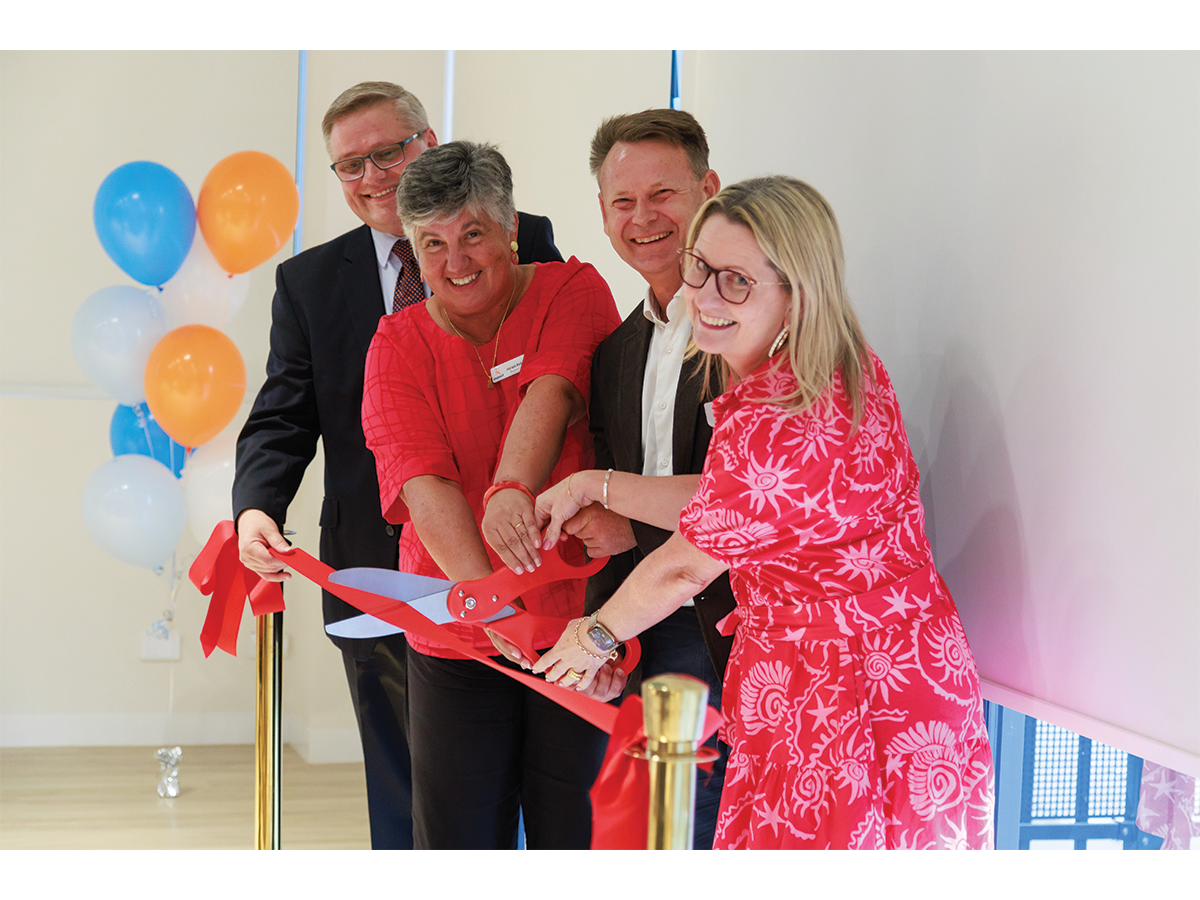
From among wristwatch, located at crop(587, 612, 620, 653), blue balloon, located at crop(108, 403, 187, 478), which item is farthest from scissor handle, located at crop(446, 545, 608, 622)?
blue balloon, located at crop(108, 403, 187, 478)

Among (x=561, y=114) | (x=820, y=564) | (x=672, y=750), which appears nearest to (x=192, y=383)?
(x=561, y=114)

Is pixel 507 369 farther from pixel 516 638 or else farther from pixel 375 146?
pixel 375 146

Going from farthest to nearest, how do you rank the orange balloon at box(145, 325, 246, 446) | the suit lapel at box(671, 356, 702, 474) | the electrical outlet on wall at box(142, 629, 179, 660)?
the electrical outlet on wall at box(142, 629, 179, 660) < the orange balloon at box(145, 325, 246, 446) < the suit lapel at box(671, 356, 702, 474)

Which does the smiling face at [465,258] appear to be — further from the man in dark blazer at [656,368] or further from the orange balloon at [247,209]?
the orange balloon at [247,209]

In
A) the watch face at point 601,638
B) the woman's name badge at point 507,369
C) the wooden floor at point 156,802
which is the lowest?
the wooden floor at point 156,802

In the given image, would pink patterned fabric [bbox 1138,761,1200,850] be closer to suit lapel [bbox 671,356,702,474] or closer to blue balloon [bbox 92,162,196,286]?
suit lapel [bbox 671,356,702,474]

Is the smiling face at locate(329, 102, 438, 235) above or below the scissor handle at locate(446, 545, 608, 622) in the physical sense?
above

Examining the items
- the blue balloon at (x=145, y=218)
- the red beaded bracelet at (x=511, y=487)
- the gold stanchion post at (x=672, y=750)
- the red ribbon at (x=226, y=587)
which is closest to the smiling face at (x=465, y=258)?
the red beaded bracelet at (x=511, y=487)

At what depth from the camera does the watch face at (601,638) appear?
167 cm

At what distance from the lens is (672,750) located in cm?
100

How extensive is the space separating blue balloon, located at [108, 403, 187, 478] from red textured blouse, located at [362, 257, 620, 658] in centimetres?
260

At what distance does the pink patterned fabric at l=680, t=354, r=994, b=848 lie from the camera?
1.42m

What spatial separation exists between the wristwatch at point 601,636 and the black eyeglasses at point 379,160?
1.25 meters
